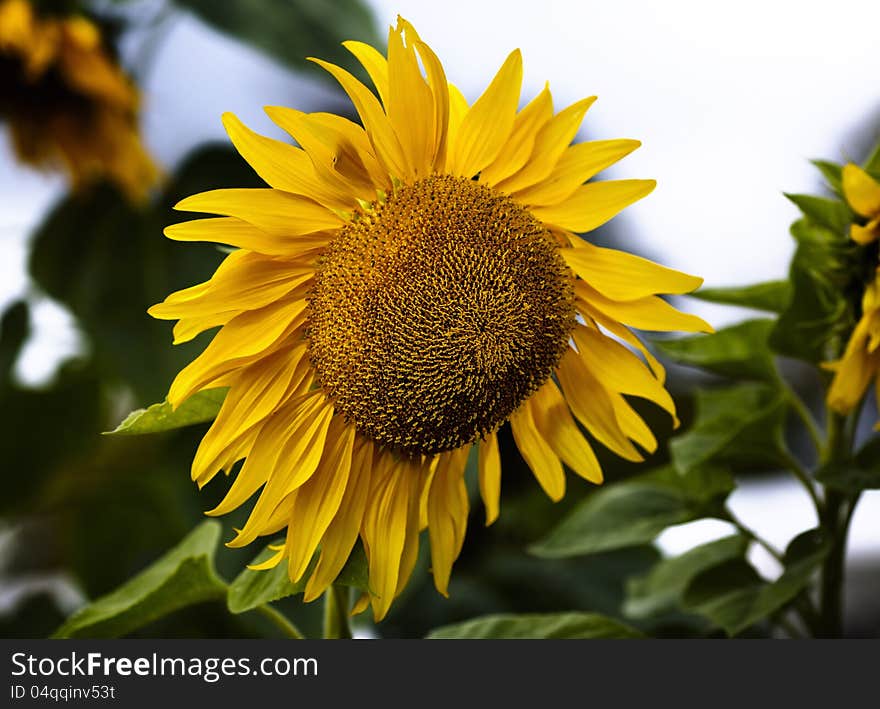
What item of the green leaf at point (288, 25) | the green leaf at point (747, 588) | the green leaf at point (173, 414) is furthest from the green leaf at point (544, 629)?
the green leaf at point (288, 25)

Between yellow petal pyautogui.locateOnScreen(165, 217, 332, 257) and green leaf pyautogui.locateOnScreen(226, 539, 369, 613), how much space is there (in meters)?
0.09

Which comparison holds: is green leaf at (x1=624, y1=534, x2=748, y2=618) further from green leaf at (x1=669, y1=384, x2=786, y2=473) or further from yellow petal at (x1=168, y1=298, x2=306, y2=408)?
yellow petal at (x1=168, y1=298, x2=306, y2=408)

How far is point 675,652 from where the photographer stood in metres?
0.34

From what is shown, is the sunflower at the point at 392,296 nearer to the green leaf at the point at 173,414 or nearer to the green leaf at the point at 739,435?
the green leaf at the point at 173,414

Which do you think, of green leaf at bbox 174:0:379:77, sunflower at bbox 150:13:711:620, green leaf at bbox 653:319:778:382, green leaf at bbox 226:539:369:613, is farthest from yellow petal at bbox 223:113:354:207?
green leaf at bbox 174:0:379:77

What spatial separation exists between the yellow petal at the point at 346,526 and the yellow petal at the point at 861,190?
18 cm

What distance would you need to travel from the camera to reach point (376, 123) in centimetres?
26

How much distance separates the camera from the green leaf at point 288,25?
0.61m

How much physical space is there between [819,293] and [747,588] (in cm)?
14

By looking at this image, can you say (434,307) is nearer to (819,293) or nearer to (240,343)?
(240,343)

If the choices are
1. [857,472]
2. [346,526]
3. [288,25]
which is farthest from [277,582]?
[288,25]

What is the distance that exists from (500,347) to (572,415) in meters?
0.05

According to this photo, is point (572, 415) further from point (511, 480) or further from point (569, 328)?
point (511, 480)

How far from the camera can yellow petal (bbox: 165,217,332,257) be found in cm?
25
